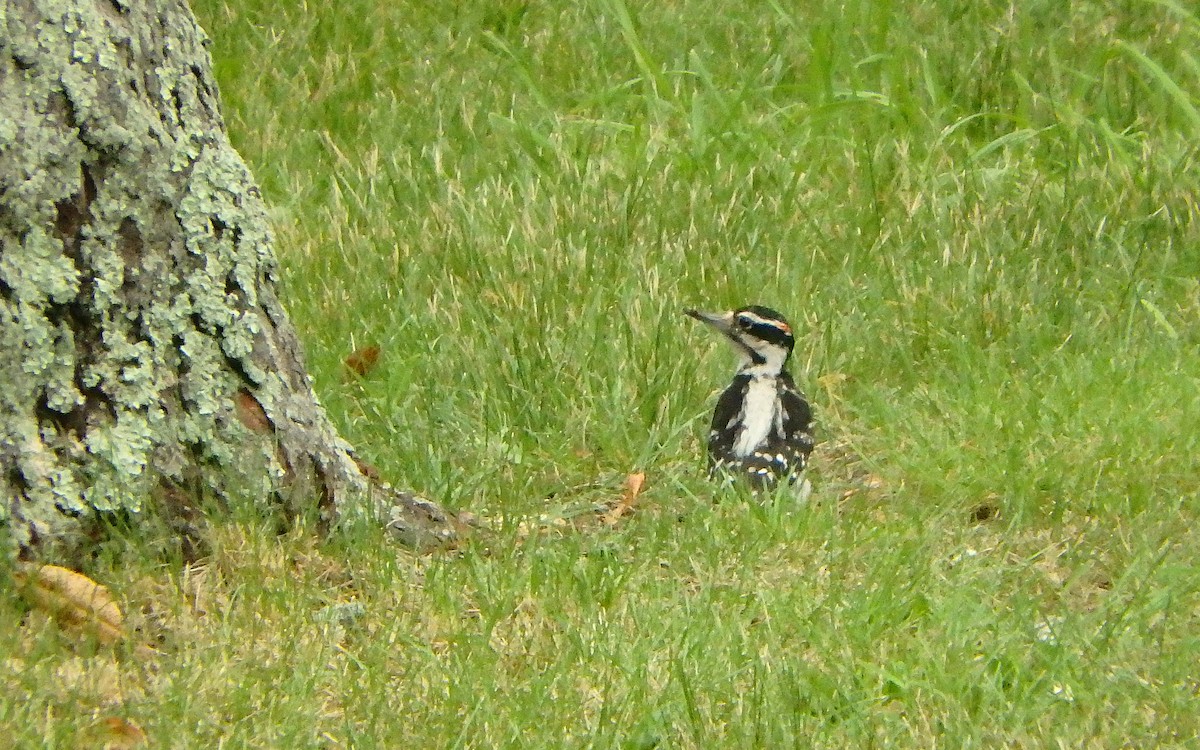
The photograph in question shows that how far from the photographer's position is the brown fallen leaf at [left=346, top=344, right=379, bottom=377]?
6.28 meters

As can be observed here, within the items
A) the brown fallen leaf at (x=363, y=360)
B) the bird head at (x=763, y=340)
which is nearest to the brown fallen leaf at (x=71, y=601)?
the brown fallen leaf at (x=363, y=360)

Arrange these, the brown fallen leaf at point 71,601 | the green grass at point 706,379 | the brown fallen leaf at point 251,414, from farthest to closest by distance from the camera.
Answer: the brown fallen leaf at point 251,414 → the brown fallen leaf at point 71,601 → the green grass at point 706,379

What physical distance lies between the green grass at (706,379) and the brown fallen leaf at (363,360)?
0.05 meters

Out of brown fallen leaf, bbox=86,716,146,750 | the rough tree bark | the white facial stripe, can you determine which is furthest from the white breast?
brown fallen leaf, bbox=86,716,146,750

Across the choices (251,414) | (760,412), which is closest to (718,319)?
(760,412)

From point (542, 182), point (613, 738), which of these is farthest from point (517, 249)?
point (613, 738)

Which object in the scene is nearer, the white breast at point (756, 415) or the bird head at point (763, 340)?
the white breast at point (756, 415)

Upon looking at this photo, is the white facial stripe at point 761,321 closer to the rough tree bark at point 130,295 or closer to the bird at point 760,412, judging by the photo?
the bird at point 760,412

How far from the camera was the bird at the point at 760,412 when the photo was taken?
5387 mm

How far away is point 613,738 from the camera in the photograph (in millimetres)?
4016

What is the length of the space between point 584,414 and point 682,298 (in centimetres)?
108

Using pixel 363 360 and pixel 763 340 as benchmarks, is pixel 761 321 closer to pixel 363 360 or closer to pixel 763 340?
pixel 763 340

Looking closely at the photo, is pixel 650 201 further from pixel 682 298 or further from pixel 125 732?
pixel 125 732

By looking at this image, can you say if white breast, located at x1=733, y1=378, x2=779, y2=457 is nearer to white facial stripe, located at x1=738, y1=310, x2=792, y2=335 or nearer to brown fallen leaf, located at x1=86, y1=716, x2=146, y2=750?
white facial stripe, located at x1=738, y1=310, x2=792, y2=335
